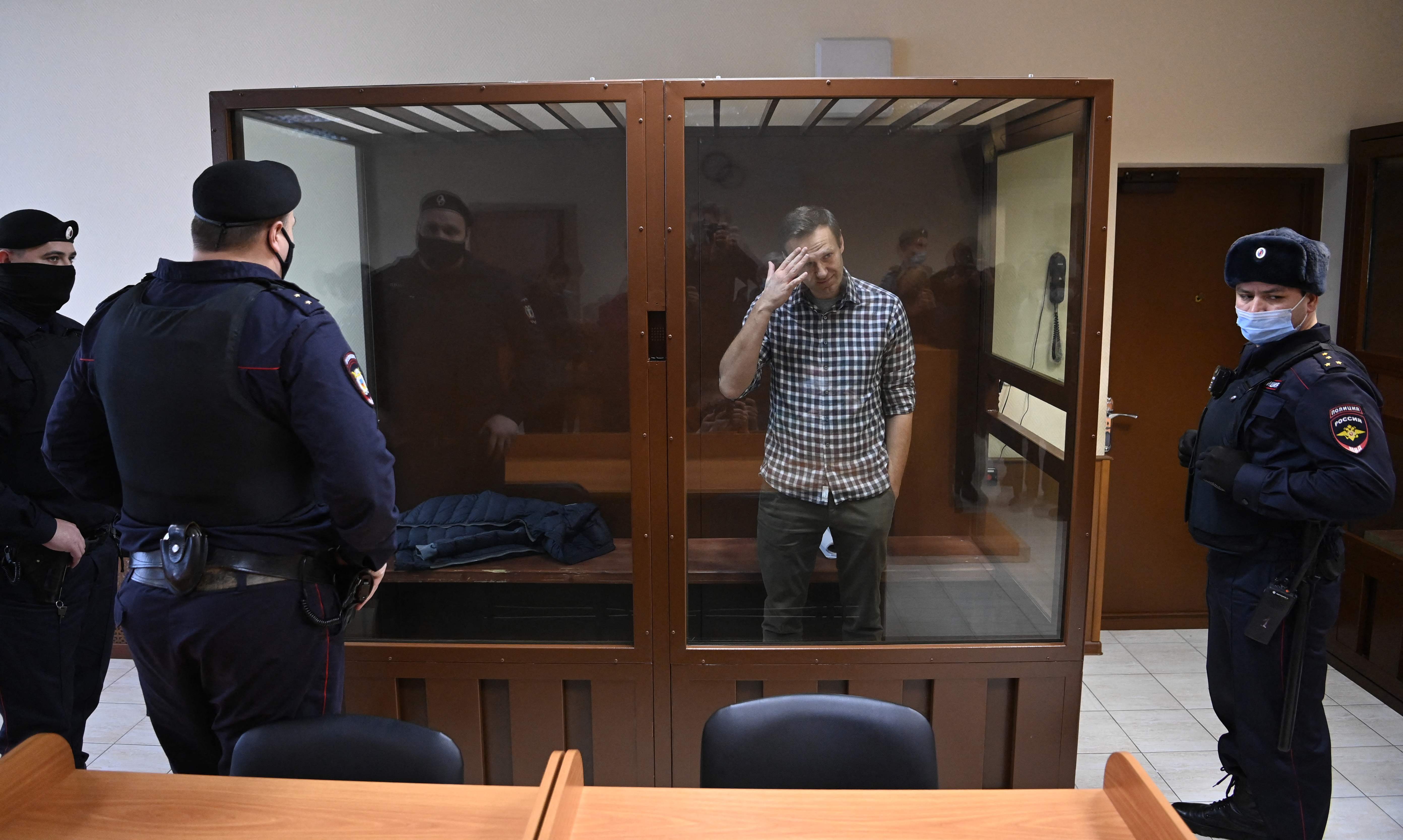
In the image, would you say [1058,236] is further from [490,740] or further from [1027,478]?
[490,740]

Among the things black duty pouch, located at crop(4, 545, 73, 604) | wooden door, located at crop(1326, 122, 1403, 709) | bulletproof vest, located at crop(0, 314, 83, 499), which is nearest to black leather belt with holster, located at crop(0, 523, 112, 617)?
black duty pouch, located at crop(4, 545, 73, 604)

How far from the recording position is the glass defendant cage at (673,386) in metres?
2.43

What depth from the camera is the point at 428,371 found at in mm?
2607

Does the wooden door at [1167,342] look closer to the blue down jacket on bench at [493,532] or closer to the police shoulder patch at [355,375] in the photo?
Answer: the blue down jacket on bench at [493,532]

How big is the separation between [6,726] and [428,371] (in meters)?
1.48

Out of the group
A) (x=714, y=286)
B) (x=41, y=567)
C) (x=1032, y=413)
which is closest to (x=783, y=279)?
(x=714, y=286)

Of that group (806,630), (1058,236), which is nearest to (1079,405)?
(1058,236)

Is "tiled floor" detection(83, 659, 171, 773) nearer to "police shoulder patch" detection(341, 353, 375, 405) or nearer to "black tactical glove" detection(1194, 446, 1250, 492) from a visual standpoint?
"police shoulder patch" detection(341, 353, 375, 405)

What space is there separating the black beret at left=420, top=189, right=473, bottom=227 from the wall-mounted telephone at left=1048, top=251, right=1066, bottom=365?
149 centimetres

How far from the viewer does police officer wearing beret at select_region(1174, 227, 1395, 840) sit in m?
2.36

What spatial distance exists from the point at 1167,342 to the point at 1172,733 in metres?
1.68

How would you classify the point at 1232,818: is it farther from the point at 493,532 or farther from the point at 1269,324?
the point at 493,532

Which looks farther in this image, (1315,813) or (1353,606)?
(1353,606)

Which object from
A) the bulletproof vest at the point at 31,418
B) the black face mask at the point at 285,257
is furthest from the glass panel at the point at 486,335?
the bulletproof vest at the point at 31,418
